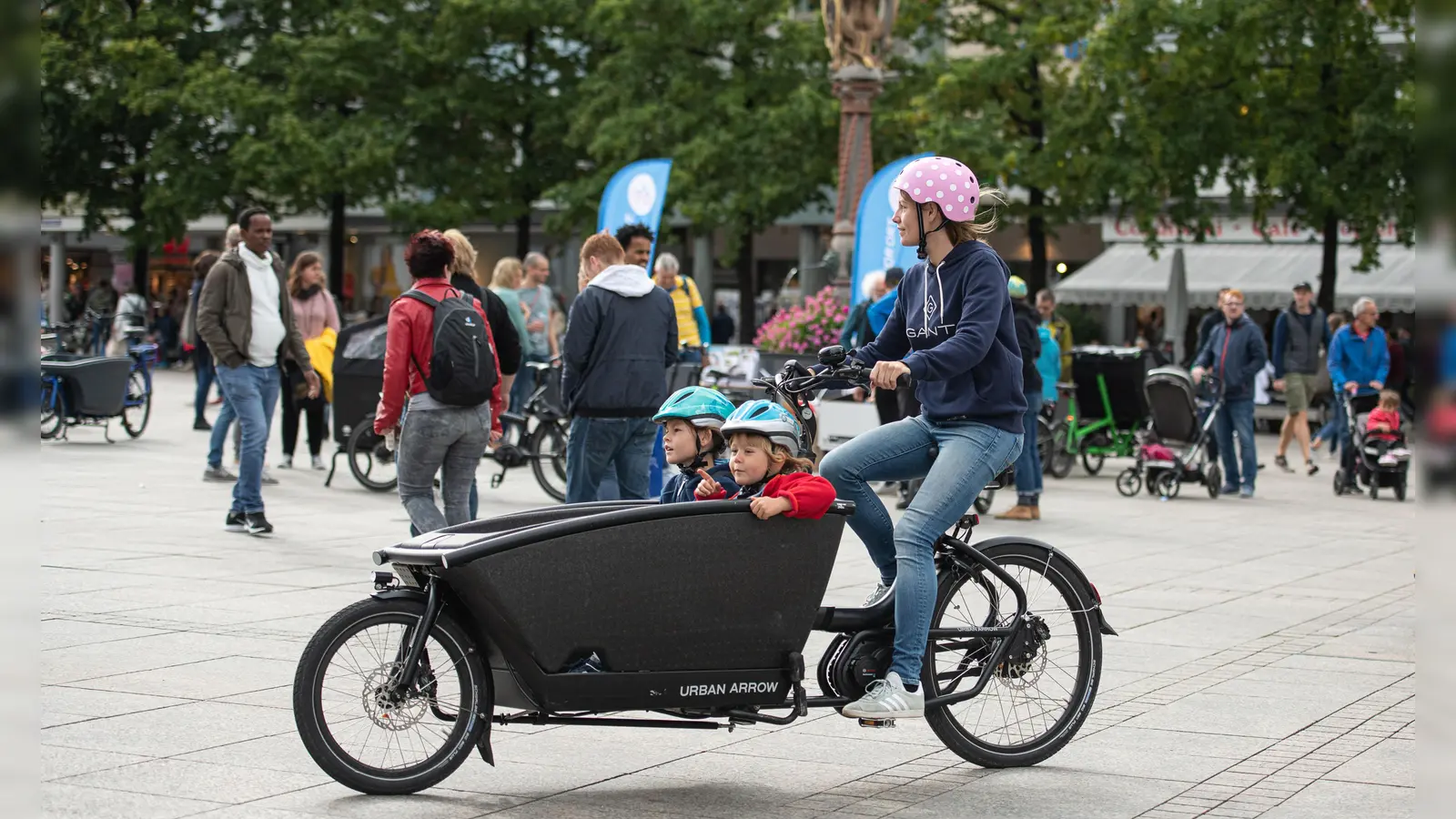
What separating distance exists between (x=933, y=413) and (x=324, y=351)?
1083 cm

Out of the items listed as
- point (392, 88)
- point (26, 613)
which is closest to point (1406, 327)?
point (392, 88)

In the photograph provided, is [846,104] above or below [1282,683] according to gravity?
above

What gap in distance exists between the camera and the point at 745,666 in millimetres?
5375

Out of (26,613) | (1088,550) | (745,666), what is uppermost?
(26,613)

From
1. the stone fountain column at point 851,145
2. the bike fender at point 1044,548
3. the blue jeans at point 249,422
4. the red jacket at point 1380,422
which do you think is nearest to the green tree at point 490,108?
the stone fountain column at point 851,145

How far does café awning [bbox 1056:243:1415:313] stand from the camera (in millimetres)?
35125

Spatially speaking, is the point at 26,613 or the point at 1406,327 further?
the point at 1406,327

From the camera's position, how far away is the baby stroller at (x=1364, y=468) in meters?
17.6

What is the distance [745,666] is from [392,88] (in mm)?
36635

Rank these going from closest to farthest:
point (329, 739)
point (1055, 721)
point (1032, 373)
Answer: point (329, 739)
point (1055, 721)
point (1032, 373)

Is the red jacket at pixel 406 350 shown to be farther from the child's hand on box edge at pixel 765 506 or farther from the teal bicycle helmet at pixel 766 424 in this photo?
the child's hand on box edge at pixel 765 506

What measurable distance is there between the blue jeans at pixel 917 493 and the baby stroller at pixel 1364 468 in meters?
12.8

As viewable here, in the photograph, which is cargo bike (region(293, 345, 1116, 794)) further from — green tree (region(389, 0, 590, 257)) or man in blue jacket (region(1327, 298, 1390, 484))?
green tree (region(389, 0, 590, 257))

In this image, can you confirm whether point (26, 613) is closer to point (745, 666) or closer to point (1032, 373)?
point (745, 666)
